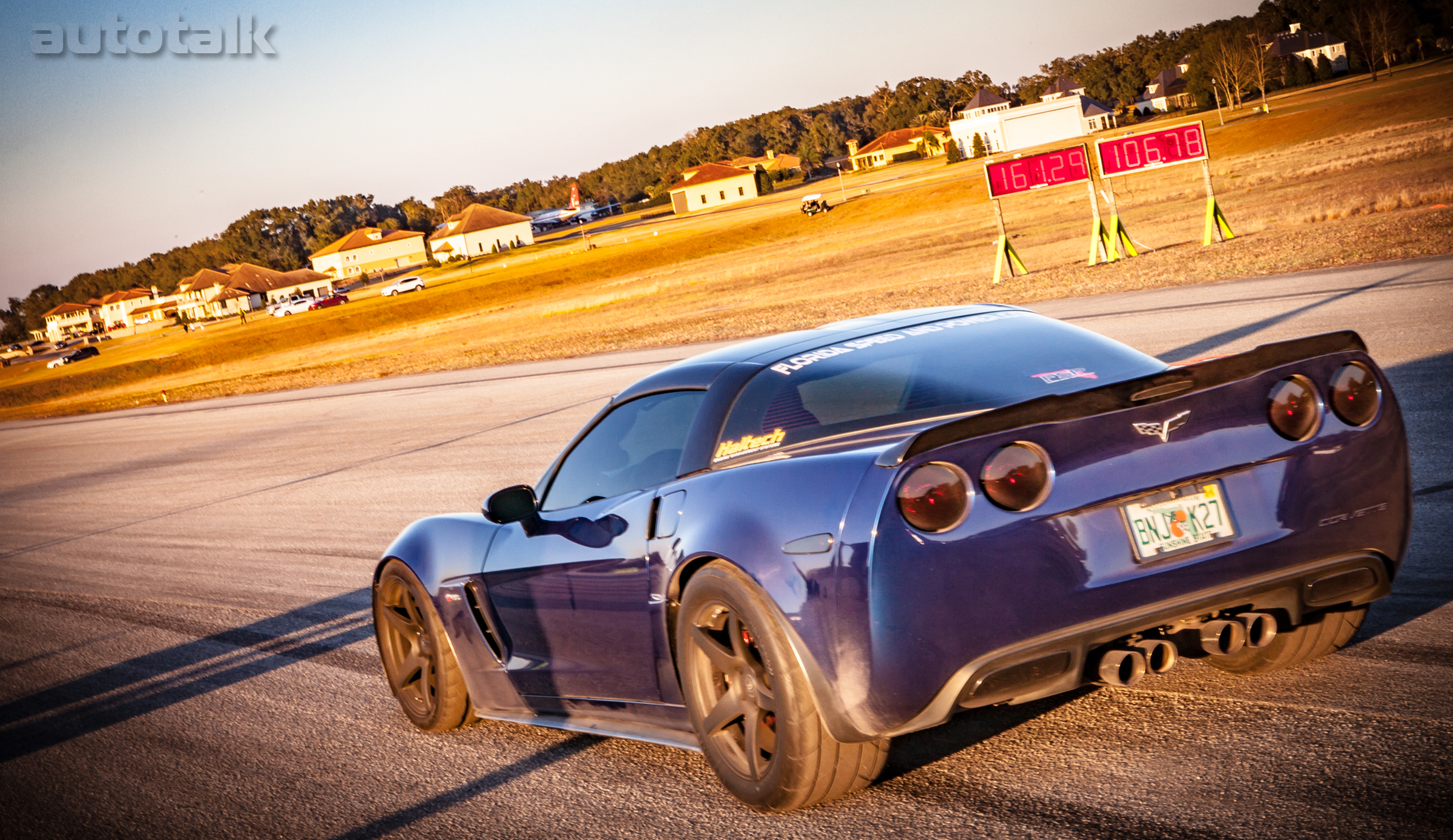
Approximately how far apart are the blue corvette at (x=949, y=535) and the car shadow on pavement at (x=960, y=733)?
423 mm

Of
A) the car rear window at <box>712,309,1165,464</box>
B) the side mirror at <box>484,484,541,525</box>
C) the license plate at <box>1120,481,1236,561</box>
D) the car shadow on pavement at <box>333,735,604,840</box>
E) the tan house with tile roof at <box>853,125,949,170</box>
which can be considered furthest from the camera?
the tan house with tile roof at <box>853,125,949,170</box>

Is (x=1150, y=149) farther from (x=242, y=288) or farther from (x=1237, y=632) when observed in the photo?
(x=242, y=288)

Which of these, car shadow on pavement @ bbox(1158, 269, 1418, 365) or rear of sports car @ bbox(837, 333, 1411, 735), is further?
car shadow on pavement @ bbox(1158, 269, 1418, 365)

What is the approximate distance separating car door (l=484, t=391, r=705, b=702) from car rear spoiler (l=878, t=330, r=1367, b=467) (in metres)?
1.17

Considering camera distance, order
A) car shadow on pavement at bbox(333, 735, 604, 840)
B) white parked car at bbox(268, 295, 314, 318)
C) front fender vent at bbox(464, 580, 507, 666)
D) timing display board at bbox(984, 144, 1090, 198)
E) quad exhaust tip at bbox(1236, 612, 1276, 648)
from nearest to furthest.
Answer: quad exhaust tip at bbox(1236, 612, 1276, 648) < car shadow on pavement at bbox(333, 735, 604, 840) < front fender vent at bbox(464, 580, 507, 666) < timing display board at bbox(984, 144, 1090, 198) < white parked car at bbox(268, 295, 314, 318)

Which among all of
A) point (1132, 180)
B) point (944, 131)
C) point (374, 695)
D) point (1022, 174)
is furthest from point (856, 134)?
point (374, 695)

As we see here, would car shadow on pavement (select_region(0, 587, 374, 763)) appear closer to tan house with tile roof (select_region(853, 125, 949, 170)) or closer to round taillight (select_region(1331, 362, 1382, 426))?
round taillight (select_region(1331, 362, 1382, 426))

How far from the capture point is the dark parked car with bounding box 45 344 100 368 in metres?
103

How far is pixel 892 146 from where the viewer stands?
146 meters

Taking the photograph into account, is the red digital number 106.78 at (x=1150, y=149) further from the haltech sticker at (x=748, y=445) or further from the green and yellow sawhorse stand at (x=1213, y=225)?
the haltech sticker at (x=748, y=445)

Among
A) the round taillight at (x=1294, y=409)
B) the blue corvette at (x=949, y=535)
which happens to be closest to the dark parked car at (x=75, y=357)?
the blue corvette at (x=949, y=535)

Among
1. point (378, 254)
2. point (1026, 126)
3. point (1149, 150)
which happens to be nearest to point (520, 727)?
point (1149, 150)

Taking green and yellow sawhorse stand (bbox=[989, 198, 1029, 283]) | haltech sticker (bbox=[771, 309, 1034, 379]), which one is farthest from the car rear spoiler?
green and yellow sawhorse stand (bbox=[989, 198, 1029, 283])

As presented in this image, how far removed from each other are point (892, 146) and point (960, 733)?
5781 inches
